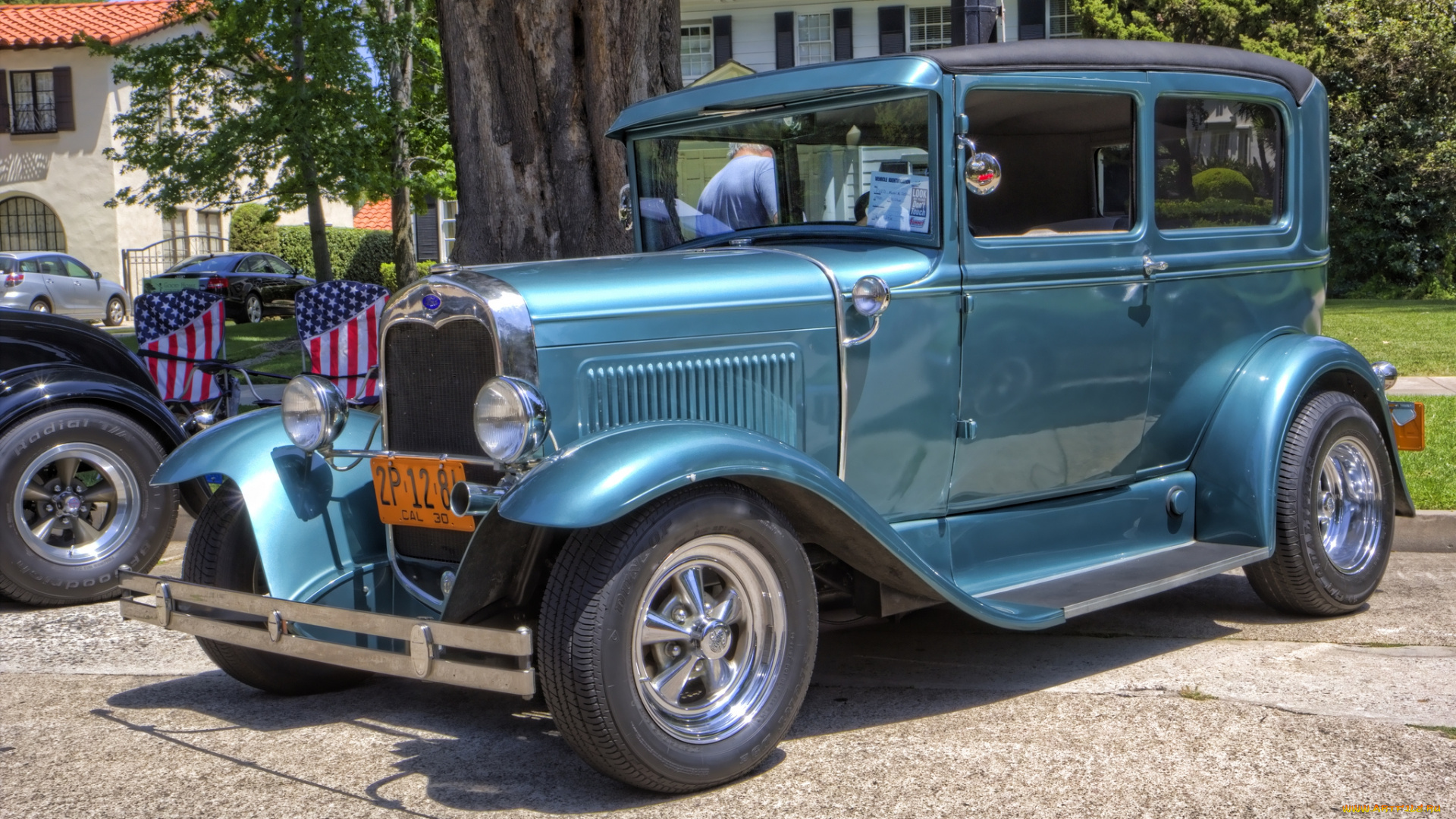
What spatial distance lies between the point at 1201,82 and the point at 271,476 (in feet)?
11.3

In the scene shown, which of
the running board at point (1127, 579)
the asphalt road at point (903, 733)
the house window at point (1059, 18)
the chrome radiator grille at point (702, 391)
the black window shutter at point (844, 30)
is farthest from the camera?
the black window shutter at point (844, 30)

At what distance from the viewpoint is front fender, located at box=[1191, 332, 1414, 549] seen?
4.68 m

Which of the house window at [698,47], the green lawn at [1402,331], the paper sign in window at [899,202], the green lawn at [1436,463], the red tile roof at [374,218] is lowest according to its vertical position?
the green lawn at [1436,463]

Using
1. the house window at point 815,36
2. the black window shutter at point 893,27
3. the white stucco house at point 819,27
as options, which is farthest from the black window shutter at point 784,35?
the black window shutter at point 893,27

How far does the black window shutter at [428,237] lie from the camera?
Result: 3934 centimetres

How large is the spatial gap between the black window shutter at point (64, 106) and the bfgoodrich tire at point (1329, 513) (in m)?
29.8

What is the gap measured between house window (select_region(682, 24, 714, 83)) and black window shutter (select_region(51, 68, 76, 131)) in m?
13.3

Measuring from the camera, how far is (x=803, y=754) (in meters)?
3.64

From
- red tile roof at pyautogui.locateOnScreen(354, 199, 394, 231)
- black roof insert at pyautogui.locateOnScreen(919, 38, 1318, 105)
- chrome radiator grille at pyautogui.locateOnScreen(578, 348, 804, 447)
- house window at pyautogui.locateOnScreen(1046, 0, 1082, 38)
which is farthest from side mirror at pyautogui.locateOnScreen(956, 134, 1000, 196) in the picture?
red tile roof at pyautogui.locateOnScreen(354, 199, 394, 231)

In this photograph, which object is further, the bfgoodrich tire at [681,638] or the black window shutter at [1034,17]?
the black window shutter at [1034,17]

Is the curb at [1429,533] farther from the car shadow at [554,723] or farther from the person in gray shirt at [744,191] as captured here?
the person in gray shirt at [744,191]

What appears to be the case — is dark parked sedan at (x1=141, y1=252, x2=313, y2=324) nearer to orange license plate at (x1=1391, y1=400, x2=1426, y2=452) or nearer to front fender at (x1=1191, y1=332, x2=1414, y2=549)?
orange license plate at (x1=1391, y1=400, x2=1426, y2=452)

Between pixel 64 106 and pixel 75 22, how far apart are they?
91.5 inches

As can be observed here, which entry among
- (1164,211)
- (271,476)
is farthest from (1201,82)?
(271,476)
